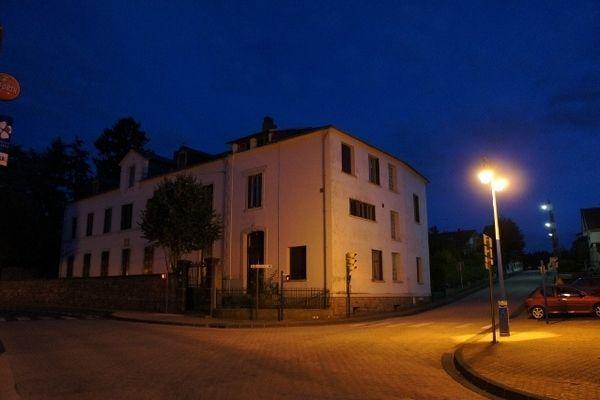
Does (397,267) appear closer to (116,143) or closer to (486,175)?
(486,175)

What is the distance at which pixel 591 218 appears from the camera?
61.3 m

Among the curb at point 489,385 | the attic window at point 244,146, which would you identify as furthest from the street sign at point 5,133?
the attic window at point 244,146

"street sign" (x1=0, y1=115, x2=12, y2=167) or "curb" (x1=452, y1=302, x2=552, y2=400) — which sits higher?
"street sign" (x1=0, y1=115, x2=12, y2=167)

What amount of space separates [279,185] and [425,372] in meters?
18.4

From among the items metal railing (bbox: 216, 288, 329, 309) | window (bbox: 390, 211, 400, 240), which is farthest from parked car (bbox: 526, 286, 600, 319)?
window (bbox: 390, 211, 400, 240)

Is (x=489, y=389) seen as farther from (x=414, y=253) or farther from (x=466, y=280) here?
(x=466, y=280)

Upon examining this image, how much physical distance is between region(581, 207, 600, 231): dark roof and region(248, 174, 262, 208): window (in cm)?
4918

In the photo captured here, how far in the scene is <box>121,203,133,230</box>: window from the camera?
3719cm

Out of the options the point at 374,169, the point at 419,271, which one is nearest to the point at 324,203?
the point at 374,169

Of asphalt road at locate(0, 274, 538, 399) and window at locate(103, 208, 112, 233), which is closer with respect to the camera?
asphalt road at locate(0, 274, 538, 399)

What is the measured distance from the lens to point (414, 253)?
32594mm

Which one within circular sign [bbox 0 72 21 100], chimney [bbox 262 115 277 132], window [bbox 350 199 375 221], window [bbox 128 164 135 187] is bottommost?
circular sign [bbox 0 72 21 100]

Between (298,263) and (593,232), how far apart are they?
161 ft

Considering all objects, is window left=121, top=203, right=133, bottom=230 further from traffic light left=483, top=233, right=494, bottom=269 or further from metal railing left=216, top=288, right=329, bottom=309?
traffic light left=483, top=233, right=494, bottom=269
